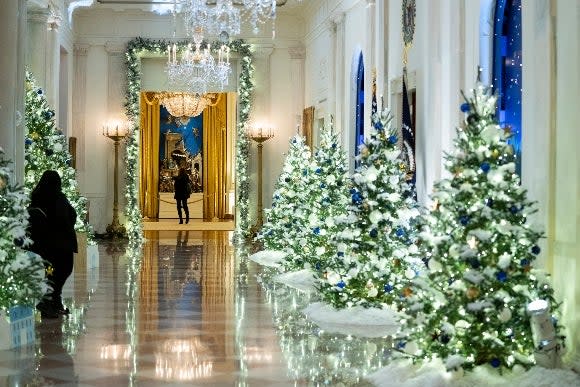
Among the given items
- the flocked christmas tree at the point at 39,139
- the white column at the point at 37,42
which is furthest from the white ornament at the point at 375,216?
the white column at the point at 37,42

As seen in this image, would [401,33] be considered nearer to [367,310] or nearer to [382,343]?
[367,310]

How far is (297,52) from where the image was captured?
2700cm

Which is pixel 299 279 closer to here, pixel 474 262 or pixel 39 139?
pixel 39 139

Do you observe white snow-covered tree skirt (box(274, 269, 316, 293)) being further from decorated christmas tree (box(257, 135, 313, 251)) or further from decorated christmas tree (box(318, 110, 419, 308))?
decorated christmas tree (box(318, 110, 419, 308))

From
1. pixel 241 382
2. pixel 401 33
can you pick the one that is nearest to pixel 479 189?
pixel 241 382

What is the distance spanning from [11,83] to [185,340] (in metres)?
4.13

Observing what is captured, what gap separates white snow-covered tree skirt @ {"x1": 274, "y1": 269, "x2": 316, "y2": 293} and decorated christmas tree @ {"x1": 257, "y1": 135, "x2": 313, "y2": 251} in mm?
461

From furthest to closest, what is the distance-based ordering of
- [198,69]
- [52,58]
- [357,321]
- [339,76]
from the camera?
[198,69], [339,76], [52,58], [357,321]

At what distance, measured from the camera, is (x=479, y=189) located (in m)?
8.09

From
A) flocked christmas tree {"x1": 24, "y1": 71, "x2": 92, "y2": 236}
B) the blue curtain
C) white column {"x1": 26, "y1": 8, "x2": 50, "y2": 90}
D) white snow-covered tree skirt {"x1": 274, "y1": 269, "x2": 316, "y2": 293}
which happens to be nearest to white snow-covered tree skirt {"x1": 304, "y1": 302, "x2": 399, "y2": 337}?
the blue curtain

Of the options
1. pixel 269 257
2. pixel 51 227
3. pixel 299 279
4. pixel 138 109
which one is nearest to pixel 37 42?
pixel 269 257

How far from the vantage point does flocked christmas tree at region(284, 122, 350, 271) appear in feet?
51.0

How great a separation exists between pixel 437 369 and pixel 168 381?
187 cm

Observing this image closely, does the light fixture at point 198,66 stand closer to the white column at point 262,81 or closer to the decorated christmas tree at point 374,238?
the white column at point 262,81
